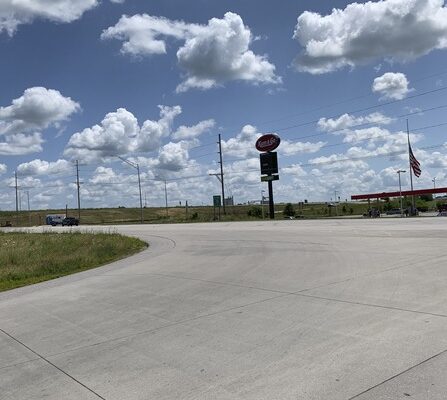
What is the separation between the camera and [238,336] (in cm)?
645

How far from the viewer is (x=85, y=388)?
16.2ft

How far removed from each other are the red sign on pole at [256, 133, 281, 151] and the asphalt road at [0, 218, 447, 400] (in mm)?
52400

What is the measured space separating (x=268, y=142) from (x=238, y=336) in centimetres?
5943

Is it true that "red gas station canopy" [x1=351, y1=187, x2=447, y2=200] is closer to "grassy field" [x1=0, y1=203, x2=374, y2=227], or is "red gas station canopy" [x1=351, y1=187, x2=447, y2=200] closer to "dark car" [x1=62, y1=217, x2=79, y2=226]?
"grassy field" [x1=0, y1=203, x2=374, y2=227]

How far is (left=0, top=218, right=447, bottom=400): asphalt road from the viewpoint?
15.7ft

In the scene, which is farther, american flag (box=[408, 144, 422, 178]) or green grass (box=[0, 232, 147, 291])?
american flag (box=[408, 144, 422, 178])

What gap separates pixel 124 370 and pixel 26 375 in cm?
110

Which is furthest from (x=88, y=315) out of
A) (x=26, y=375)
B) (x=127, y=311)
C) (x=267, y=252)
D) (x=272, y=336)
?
(x=267, y=252)

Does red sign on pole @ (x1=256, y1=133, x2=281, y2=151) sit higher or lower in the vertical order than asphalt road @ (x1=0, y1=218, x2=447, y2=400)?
higher

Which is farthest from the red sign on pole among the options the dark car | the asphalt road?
the asphalt road

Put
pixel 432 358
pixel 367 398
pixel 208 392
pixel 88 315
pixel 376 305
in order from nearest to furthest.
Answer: pixel 367 398 < pixel 208 392 < pixel 432 358 < pixel 376 305 < pixel 88 315

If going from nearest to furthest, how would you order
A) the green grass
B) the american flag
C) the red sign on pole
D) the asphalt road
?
the asphalt road → the green grass → the american flag → the red sign on pole

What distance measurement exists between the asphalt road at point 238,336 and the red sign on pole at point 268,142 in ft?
172

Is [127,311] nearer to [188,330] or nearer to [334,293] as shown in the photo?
[188,330]
